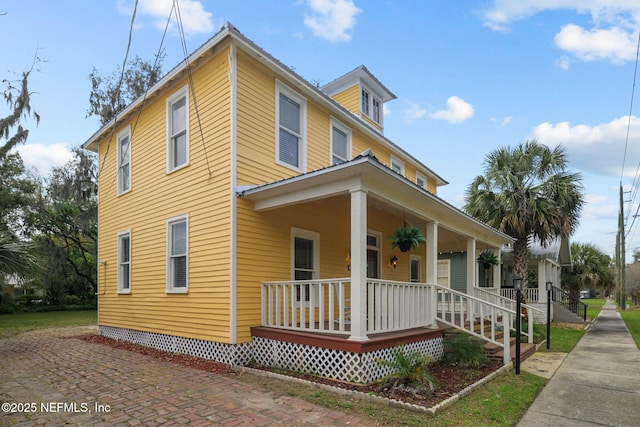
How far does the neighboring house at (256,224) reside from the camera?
6918 mm

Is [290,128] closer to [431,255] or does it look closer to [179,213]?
[179,213]

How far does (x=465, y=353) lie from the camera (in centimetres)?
793

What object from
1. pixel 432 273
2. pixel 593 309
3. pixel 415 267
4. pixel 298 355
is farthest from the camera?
pixel 593 309

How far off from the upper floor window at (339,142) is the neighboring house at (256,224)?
44 mm

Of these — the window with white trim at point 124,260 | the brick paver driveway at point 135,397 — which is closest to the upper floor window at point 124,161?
the window with white trim at point 124,260

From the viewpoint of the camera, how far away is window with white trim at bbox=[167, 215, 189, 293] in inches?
352

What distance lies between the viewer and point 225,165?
26.0 ft

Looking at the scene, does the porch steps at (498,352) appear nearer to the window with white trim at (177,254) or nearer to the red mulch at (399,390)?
the red mulch at (399,390)

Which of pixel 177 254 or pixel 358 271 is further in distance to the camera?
pixel 177 254

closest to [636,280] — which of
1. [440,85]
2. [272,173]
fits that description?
[440,85]

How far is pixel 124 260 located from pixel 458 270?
1438 cm

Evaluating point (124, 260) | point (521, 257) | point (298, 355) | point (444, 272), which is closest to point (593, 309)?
point (444, 272)

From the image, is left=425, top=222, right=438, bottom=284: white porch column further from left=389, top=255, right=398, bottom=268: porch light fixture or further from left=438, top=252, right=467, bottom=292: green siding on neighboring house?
left=438, top=252, right=467, bottom=292: green siding on neighboring house

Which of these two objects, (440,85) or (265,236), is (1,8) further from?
(440,85)
